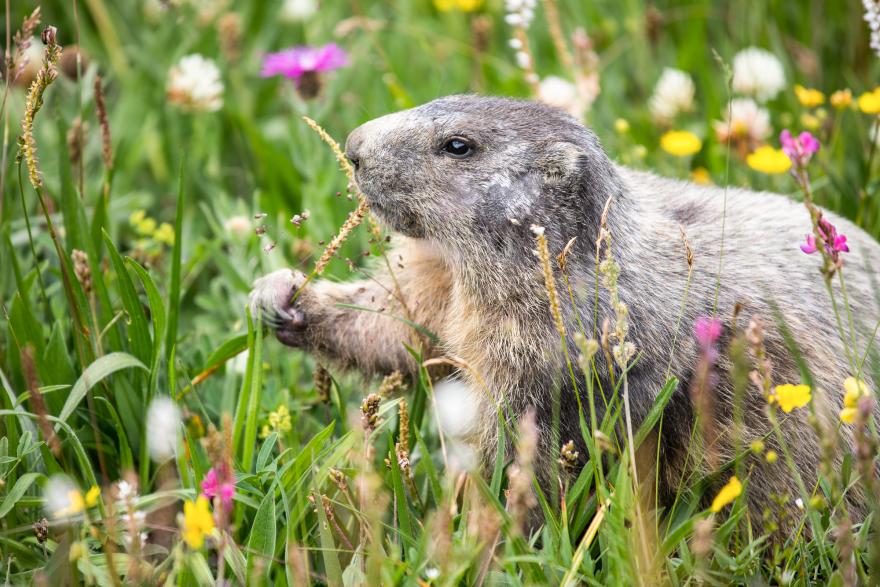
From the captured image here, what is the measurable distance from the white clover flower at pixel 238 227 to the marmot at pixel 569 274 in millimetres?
1246

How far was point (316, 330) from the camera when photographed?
394 cm

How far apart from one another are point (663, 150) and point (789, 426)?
277 cm

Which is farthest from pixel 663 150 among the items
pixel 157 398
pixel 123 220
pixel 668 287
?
pixel 157 398

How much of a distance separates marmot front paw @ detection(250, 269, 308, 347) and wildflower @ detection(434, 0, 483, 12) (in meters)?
3.28

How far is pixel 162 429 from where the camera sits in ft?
11.4

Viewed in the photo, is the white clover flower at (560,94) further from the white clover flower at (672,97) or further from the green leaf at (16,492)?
the green leaf at (16,492)

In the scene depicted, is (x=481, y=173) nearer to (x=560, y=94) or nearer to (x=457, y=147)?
(x=457, y=147)

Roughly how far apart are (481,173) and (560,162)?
27cm

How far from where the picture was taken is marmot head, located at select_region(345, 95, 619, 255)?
11.4 feet

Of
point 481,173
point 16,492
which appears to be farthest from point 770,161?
point 16,492

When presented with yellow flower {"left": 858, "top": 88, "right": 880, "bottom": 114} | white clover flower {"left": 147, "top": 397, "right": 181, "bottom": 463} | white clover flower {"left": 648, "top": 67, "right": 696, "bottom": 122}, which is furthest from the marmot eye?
white clover flower {"left": 648, "top": 67, "right": 696, "bottom": 122}

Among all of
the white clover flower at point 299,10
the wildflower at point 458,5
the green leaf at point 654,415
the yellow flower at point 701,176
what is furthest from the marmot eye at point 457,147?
the white clover flower at point 299,10

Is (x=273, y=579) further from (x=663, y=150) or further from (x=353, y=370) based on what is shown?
(x=663, y=150)

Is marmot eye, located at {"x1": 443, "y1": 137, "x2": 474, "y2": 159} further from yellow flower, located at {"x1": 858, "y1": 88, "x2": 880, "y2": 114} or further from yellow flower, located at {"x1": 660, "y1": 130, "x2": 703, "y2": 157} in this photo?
yellow flower, located at {"x1": 858, "y1": 88, "x2": 880, "y2": 114}
